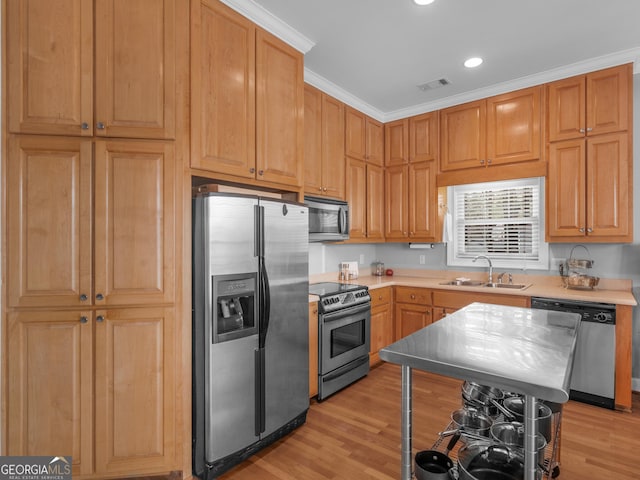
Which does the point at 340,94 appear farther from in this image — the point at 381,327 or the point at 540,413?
the point at 540,413

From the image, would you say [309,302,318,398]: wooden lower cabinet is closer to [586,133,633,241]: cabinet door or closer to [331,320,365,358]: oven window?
[331,320,365,358]: oven window

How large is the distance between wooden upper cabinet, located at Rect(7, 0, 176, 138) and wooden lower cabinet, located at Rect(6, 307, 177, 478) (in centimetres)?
104

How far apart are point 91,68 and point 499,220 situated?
3988mm

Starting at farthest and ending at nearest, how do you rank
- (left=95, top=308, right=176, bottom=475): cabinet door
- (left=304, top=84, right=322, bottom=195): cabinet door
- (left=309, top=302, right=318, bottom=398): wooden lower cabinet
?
(left=304, top=84, right=322, bottom=195): cabinet door
(left=309, top=302, right=318, bottom=398): wooden lower cabinet
(left=95, top=308, right=176, bottom=475): cabinet door

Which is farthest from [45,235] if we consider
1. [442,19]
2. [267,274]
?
[442,19]

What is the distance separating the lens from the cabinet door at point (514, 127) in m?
3.40

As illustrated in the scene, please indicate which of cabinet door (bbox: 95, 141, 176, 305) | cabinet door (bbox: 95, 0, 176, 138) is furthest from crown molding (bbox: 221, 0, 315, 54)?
cabinet door (bbox: 95, 141, 176, 305)

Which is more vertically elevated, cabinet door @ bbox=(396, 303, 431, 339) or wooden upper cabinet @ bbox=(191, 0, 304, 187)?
wooden upper cabinet @ bbox=(191, 0, 304, 187)

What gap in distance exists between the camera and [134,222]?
75.8 inches

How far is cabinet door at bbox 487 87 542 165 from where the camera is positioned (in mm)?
3396

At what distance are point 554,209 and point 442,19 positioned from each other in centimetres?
204

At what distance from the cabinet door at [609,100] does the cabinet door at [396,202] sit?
182 cm

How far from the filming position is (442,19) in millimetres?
2510

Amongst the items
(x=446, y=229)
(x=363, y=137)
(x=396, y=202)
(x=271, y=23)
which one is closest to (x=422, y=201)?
A: (x=396, y=202)
